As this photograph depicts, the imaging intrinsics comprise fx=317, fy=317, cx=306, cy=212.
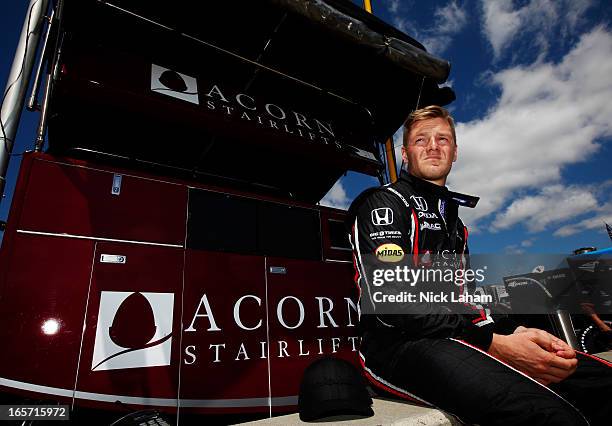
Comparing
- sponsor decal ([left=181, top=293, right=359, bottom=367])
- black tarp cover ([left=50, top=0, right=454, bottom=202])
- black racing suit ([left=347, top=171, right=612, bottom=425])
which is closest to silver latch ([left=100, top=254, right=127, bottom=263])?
sponsor decal ([left=181, top=293, right=359, bottom=367])

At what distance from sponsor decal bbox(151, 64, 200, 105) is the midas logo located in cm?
315

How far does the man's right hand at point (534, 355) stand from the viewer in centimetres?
115

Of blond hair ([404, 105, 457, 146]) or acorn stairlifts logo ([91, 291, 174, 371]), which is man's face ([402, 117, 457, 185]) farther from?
acorn stairlifts logo ([91, 291, 174, 371])

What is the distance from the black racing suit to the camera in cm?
100

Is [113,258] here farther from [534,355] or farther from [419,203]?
[534,355]

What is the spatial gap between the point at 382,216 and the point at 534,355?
2.51 ft

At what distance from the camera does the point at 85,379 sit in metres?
2.40

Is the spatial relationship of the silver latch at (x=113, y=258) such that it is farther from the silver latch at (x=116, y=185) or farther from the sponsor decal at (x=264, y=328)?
the sponsor decal at (x=264, y=328)

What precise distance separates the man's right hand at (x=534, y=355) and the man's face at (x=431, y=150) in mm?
892

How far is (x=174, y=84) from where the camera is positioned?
3734 millimetres

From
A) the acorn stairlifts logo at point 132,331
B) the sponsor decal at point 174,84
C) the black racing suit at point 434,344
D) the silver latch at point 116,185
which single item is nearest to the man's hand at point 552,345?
the black racing suit at point 434,344

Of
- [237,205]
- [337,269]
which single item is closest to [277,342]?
[337,269]

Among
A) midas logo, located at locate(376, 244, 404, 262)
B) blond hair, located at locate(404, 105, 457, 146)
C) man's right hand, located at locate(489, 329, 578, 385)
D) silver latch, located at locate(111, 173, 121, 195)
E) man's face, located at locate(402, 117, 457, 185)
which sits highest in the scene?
silver latch, located at locate(111, 173, 121, 195)

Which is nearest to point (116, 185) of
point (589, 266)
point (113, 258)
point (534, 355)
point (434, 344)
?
point (113, 258)
